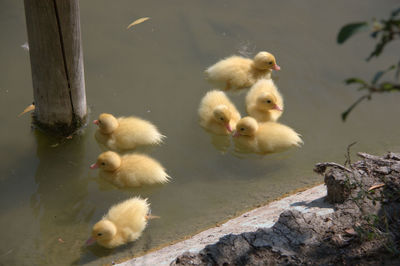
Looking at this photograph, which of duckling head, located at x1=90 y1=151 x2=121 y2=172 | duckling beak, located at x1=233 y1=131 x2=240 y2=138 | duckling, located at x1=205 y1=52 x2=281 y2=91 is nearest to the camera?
duckling head, located at x1=90 y1=151 x2=121 y2=172

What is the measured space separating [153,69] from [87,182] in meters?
1.38

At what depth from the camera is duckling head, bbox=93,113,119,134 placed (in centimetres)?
392

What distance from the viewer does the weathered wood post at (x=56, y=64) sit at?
3299 millimetres

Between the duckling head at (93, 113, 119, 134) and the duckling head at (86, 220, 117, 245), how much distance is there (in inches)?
35.4

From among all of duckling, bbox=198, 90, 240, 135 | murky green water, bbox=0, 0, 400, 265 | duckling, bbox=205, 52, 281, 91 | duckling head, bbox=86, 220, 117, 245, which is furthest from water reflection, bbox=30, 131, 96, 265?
duckling, bbox=205, 52, 281, 91

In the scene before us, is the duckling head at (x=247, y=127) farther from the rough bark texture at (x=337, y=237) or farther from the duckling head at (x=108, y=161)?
the rough bark texture at (x=337, y=237)

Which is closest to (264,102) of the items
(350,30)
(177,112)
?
(177,112)

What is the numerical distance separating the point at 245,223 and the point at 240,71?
1.82 meters

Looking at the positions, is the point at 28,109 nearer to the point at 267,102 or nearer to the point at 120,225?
the point at 120,225

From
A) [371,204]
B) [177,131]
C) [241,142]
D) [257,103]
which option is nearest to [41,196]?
[177,131]

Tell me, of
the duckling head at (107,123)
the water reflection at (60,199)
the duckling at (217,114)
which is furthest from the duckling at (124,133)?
the duckling at (217,114)

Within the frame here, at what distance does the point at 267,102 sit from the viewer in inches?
167

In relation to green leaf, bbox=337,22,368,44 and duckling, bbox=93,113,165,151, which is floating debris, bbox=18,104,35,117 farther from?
green leaf, bbox=337,22,368,44

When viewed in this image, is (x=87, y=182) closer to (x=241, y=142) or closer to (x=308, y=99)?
(x=241, y=142)
